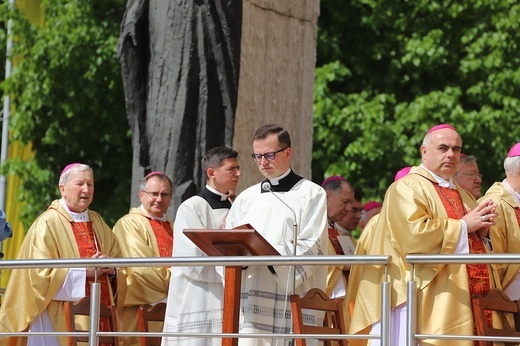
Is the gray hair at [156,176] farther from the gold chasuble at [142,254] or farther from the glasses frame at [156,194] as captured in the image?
the gold chasuble at [142,254]

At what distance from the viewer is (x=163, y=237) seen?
11.2 metres

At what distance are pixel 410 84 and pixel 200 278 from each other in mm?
8732

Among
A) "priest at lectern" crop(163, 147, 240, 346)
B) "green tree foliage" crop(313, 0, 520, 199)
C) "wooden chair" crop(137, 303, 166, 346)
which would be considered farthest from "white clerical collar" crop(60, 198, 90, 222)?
"green tree foliage" crop(313, 0, 520, 199)

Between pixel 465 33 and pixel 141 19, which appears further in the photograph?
pixel 465 33

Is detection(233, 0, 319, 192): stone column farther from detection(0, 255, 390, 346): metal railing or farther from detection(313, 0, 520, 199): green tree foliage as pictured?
detection(0, 255, 390, 346): metal railing

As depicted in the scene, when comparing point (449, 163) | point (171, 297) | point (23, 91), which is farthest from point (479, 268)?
point (23, 91)

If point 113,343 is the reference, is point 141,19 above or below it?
above

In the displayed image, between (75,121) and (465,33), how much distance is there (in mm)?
5294

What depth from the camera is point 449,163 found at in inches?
347

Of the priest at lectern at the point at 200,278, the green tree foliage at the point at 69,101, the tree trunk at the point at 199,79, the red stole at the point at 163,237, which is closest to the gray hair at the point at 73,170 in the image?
the priest at lectern at the point at 200,278

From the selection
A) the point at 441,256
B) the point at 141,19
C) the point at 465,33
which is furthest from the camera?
the point at 465,33

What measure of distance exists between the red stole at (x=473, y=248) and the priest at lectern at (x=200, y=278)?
157cm

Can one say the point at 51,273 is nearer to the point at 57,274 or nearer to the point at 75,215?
the point at 57,274

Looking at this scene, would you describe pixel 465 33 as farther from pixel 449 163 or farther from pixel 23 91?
pixel 449 163
